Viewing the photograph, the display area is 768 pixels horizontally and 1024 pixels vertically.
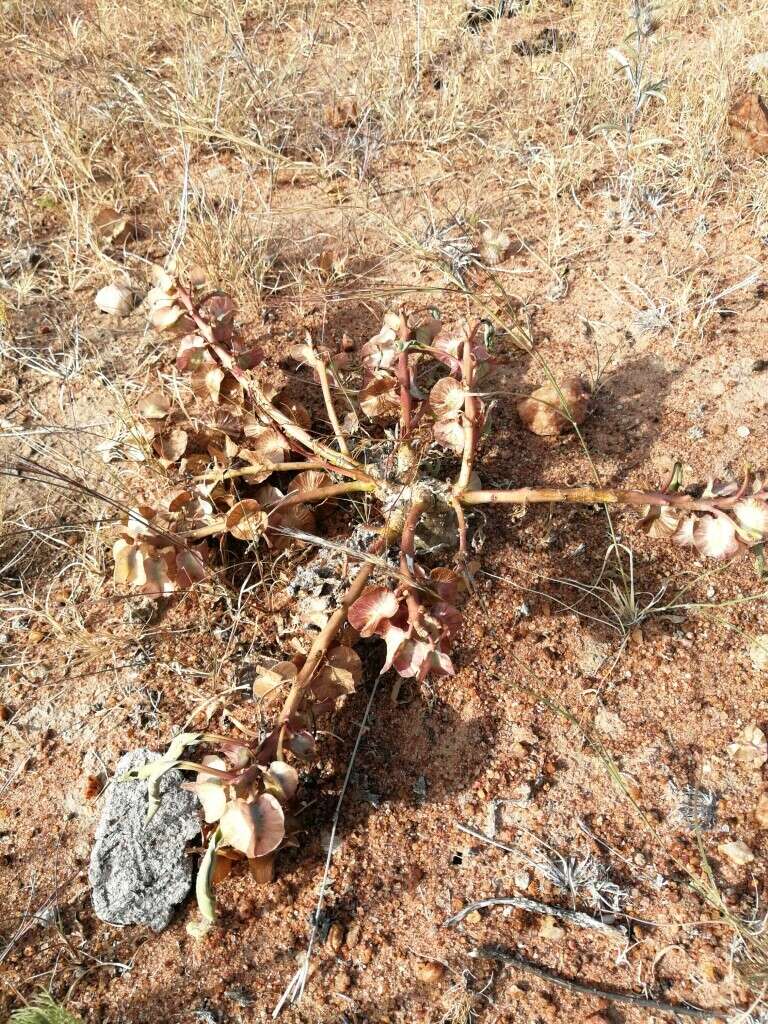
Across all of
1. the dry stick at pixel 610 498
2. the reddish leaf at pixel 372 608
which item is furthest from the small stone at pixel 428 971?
the dry stick at pixel 610 498

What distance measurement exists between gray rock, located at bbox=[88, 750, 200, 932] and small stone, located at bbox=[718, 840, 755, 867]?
1094 mm

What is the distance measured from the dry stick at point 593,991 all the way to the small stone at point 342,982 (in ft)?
0.80

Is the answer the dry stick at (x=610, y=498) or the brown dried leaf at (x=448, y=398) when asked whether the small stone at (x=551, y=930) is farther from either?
the brown dried leaf at (x=448, y=398)

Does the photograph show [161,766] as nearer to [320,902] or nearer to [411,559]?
[320,902]

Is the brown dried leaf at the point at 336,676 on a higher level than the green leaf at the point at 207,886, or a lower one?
→ higher

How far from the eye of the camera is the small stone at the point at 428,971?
162 centimetres

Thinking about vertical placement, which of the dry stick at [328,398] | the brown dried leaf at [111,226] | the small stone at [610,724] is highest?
the brown dried leaf at [111,226]

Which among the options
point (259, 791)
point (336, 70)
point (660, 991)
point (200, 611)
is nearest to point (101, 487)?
point (200, 611)

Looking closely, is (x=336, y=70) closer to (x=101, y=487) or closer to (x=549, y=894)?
(x=101, y=487)

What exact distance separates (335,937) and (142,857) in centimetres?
42

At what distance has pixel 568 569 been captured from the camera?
6.91 ft

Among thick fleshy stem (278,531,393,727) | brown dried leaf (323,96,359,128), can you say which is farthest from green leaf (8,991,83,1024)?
brown dried leaf (323,96,359,128)

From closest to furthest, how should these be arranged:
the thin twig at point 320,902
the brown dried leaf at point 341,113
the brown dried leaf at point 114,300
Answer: the thin twig at point 320,902
the brown dried leaf at point 114,300
the brown dried leaf at point 341,113

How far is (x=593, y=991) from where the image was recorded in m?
1.58
